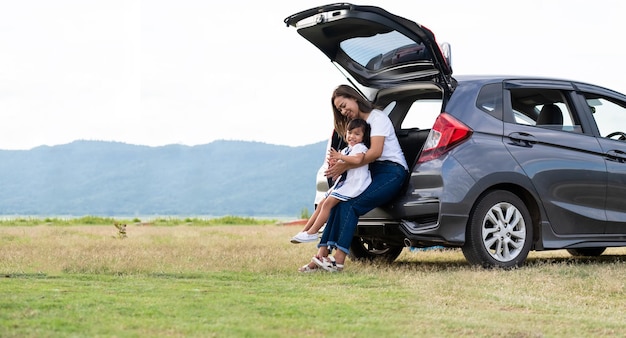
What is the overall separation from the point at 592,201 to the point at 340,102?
8.32 ft

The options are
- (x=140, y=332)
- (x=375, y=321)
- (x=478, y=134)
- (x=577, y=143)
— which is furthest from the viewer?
(x=577, y=143)

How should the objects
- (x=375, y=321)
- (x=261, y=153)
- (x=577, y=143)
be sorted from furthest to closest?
(x=261, y=153)
(x=577, y=143)
(x=375, y=321)

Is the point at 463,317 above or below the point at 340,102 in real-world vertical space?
below

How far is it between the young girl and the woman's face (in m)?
0.13

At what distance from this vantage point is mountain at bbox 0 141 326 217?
108 m

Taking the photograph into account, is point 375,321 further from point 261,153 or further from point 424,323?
point 261,153

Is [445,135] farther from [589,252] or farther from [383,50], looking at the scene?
[589,252]

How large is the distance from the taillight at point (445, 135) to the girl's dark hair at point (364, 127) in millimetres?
598

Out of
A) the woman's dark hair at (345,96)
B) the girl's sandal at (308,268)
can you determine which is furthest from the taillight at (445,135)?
the girl's sandal at (308,268)

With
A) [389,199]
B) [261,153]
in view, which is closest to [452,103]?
[389,199]

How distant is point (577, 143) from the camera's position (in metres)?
8.69

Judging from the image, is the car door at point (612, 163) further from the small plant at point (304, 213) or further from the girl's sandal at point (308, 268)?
the small plant at point (304, 213)

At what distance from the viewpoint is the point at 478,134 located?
26.6 feet

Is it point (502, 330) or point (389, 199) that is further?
point (389, 199)
